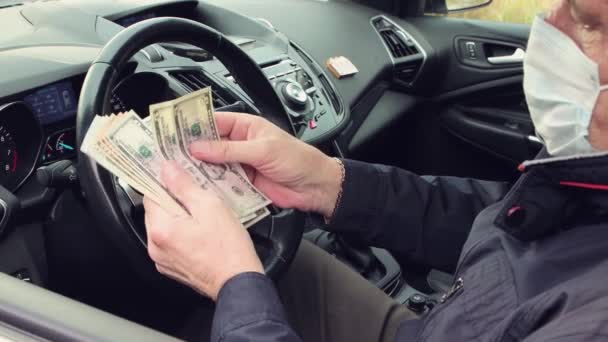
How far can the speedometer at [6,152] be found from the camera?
1.43 metres

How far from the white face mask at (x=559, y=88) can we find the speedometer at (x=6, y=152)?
956mm

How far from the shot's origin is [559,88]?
1.26 metres

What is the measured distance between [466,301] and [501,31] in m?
1.90

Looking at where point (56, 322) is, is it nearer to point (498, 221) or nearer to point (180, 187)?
point (180, 187)

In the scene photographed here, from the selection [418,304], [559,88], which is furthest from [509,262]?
[418,304]

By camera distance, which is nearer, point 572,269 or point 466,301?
point 572,269

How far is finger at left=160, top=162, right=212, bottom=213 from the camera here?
1180 mm

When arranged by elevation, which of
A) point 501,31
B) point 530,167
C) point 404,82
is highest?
point 530,167

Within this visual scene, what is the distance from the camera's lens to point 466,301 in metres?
1.27

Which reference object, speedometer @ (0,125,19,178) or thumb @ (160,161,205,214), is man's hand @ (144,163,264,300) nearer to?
thumb @ (160,161,205,214)

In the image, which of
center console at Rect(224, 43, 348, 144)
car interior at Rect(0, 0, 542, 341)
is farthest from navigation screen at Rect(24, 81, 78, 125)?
center console at Rect(224, 43, 348, 144)

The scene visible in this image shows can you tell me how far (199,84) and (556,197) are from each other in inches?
37.6

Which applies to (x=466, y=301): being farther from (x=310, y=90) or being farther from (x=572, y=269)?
(x=310, y=90)

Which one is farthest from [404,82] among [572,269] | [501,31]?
[572,269]
